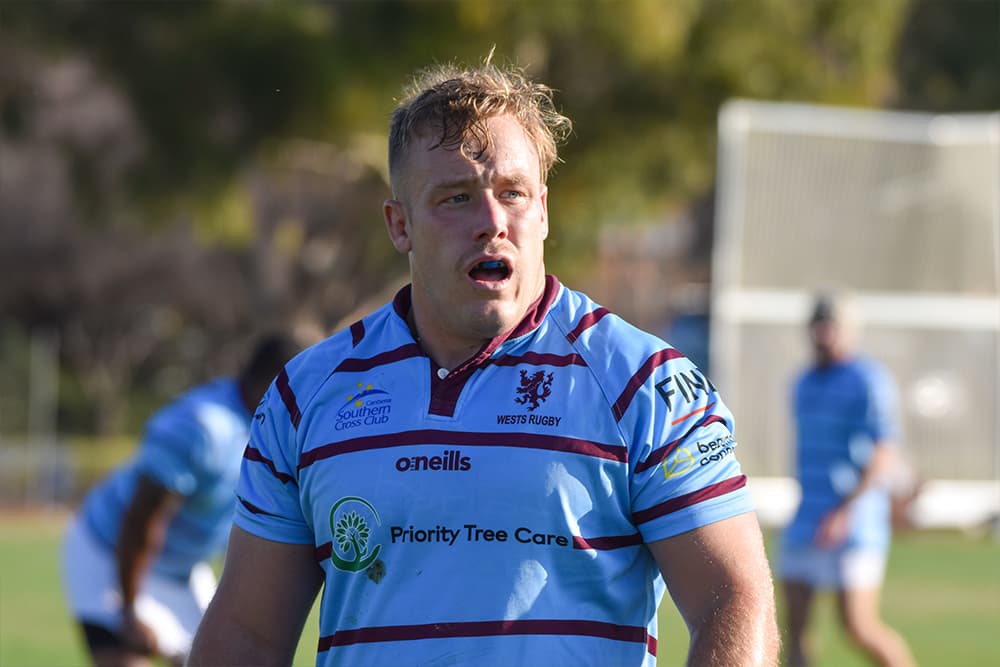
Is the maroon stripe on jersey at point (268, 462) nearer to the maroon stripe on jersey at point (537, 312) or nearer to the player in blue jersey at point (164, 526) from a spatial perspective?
the maroon stripe on jersey at point (537, 312)

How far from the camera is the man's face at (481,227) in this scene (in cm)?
337

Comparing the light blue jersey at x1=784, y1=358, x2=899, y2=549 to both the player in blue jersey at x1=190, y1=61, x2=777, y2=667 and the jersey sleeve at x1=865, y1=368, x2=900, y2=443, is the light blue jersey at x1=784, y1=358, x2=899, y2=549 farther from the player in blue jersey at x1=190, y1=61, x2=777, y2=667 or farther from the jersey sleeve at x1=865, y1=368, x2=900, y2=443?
the player in blue jersey at x1=190, y1=61, x2=777, y2=667

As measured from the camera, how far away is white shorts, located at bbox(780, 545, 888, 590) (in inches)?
397

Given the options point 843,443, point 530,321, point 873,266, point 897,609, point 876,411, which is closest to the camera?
point 530,321

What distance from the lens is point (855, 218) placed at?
2270 cm

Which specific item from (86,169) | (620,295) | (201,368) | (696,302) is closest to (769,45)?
(696,302)

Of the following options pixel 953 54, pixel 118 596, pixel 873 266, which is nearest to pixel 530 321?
pixel 118 596

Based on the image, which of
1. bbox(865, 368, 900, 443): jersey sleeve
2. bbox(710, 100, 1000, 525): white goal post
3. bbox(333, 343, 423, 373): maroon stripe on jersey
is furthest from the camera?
bbox(710, 100, 1000, 525): white goal post

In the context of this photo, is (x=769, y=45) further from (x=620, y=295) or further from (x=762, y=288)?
(x=620, y=295)

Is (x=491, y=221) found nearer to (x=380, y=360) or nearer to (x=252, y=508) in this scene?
(x=380, y=360)

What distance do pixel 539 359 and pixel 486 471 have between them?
264mm

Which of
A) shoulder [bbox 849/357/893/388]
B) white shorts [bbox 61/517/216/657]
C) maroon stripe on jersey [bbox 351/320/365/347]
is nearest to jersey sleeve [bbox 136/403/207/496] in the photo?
white shorts [bbox 61/517/216/657]

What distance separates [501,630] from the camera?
3.27m

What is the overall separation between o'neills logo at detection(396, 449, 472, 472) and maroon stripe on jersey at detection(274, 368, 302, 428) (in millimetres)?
268
